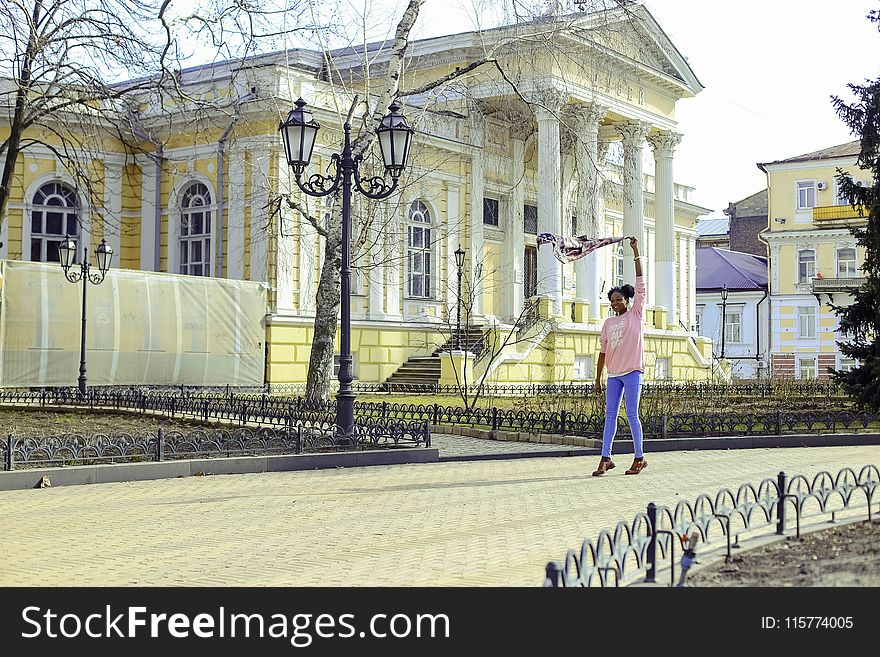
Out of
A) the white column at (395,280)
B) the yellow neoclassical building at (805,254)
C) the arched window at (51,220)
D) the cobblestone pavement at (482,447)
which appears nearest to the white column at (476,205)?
the white column at (395,280)

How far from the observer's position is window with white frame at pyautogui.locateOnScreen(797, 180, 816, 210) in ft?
195

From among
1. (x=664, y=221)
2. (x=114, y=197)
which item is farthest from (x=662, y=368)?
(x=114, y=197)

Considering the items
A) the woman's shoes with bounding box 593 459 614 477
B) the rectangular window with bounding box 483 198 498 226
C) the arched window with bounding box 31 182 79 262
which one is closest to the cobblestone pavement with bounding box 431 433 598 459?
the woman's shoes with bounding box 593 459 614 477

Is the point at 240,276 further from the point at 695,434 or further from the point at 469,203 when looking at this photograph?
the point at 695,434

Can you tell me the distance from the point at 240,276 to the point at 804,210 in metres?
36.6

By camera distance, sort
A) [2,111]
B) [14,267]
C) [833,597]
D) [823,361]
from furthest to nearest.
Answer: [823,361] < [2,111] < [14,267] < [833,597]

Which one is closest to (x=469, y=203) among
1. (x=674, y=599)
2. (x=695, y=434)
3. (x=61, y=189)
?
(x=61, y=189)

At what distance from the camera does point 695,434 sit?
17.7 m

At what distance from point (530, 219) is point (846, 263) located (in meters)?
23.6

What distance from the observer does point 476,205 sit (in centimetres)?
3844

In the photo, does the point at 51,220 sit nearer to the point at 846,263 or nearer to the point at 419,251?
the point at 419,251

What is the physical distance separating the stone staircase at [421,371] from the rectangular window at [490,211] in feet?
17.8

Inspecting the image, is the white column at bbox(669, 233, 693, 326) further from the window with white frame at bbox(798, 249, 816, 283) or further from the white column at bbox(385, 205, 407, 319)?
the white column at bbox(385, 205, 407, 319)

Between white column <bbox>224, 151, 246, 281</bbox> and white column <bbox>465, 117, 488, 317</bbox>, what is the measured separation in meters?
8.30
